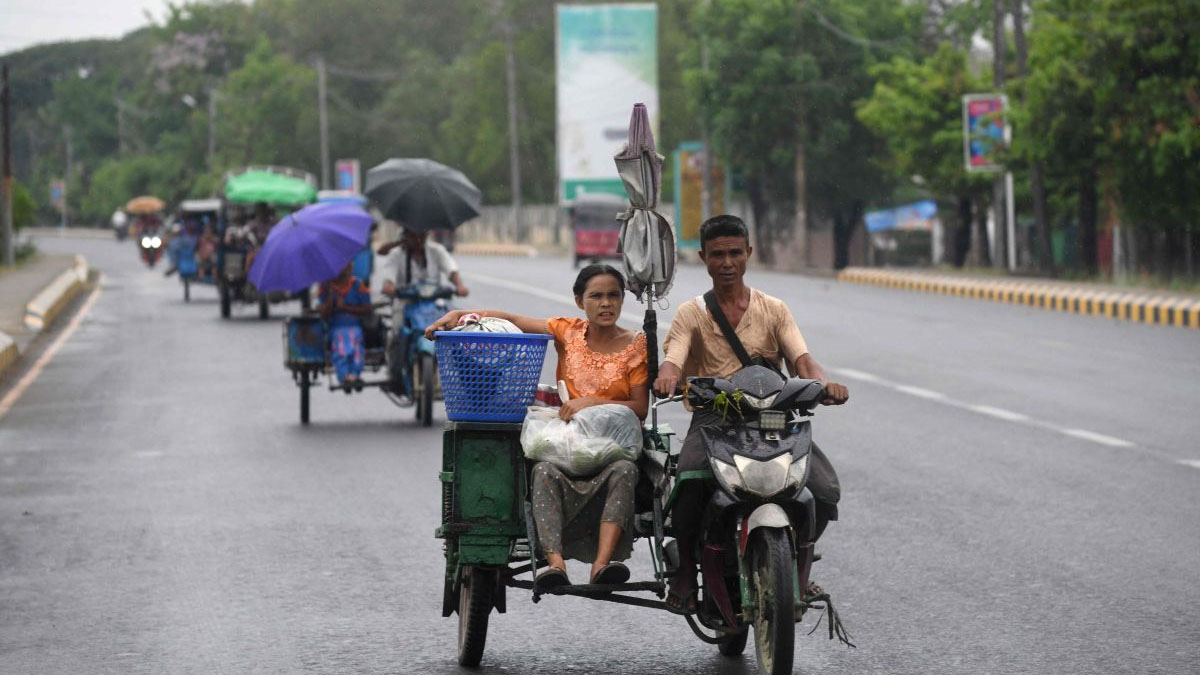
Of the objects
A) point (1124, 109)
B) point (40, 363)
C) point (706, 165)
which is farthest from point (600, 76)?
point (40, 363)

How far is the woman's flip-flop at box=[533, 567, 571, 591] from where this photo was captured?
20.7 feet

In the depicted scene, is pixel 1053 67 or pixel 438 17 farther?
pixel 438 17

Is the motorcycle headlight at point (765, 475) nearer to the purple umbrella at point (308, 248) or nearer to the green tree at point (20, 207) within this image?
the purple umbrella at point (308, 248)

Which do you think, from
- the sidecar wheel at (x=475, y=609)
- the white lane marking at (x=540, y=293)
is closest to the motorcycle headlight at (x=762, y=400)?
the sidecar wheel at (x=475, y=609)

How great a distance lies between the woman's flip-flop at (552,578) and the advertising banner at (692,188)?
185 feet

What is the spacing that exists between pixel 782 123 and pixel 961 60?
10.7 m

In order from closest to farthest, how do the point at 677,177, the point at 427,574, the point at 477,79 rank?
the point at 427,574 → the point at 677,177 → the point at 477,79

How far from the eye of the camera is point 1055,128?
35.3 meters

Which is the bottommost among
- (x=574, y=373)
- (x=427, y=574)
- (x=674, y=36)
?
(x=427, y=574)

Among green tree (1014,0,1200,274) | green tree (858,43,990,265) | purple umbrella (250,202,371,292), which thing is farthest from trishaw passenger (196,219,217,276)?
purple umbrella (250,202,371,292)

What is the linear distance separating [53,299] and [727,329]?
28362mm

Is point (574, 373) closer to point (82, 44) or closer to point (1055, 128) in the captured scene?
point (1055, 128)

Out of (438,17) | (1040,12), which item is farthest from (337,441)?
(438,17)

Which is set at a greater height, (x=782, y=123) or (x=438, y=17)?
(x=438, y=17)
